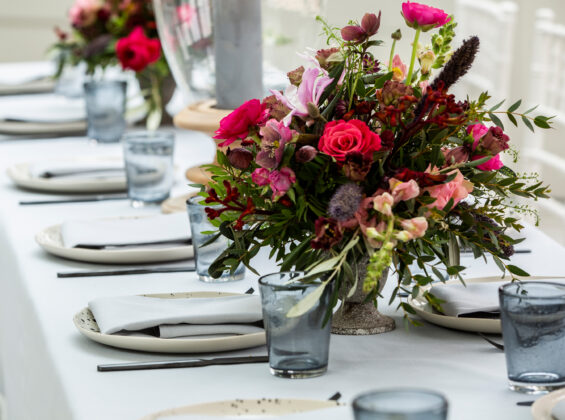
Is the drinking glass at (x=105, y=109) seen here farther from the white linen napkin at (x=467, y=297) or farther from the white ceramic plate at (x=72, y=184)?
the white linen napkin at (x=467, y=297)

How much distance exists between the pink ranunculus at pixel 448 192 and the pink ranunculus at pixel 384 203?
64 millimetres

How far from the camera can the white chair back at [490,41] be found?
372cm

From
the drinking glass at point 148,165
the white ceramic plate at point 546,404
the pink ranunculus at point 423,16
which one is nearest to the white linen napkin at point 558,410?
the white ceramic plate at point 546,404

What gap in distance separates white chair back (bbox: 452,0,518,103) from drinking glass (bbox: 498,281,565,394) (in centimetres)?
256

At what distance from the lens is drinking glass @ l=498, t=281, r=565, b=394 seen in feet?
2.60

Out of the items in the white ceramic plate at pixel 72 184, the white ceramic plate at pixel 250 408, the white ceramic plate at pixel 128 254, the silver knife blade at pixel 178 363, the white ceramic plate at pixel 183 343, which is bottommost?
the white ceramic plate at pixel 72 184

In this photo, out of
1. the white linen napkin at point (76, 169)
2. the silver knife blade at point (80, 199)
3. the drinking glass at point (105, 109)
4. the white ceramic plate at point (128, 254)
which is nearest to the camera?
the white ceramic plate at point (128, 254)

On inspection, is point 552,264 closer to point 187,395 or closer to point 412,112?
point 412,112

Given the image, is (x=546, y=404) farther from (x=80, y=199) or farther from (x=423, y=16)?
(x=80, y=199)

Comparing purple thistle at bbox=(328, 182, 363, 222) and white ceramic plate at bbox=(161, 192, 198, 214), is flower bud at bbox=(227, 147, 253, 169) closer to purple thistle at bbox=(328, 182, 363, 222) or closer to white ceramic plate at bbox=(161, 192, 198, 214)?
purple thistle at bbox=(328, 182, 363, 222)

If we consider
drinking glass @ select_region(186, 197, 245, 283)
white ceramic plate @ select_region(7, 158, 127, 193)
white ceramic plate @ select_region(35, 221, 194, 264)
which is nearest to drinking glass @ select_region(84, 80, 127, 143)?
white ceramic plate @ select_region(7, 158, 127, 193)

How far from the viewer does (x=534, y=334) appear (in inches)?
31.6

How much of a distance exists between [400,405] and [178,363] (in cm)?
39

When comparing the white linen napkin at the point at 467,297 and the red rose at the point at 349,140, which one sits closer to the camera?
the red rose at the point at 349,140
